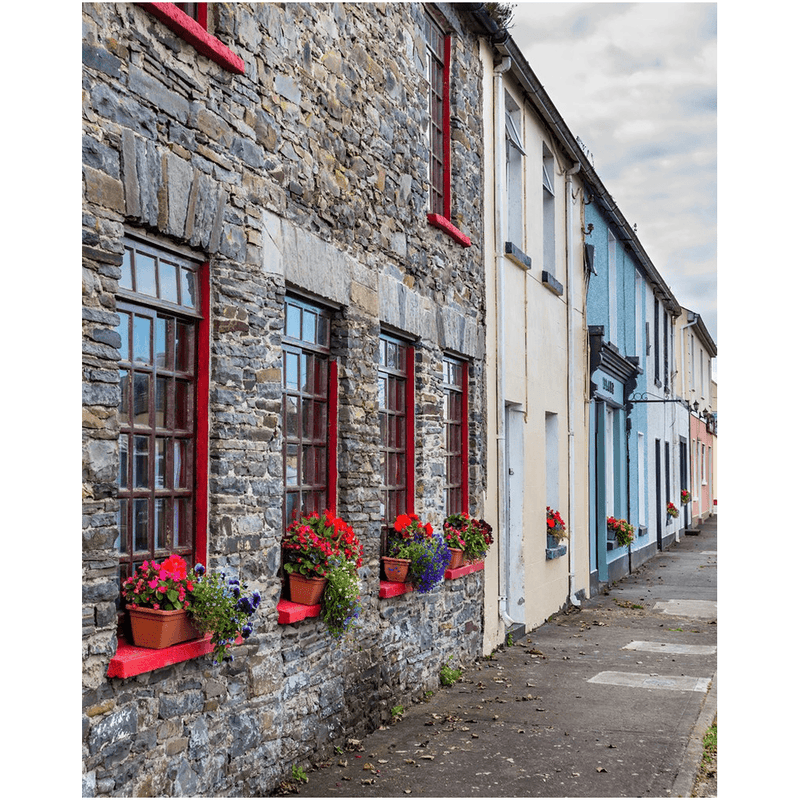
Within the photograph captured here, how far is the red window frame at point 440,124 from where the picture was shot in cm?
996

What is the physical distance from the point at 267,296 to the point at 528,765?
150 inches

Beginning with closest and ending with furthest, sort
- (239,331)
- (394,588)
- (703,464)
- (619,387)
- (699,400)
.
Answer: (239,331)
(394,588)
(619,387)
(699,400)
(703,464)


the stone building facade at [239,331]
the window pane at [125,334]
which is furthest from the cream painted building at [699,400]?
the window pane at [125,334]

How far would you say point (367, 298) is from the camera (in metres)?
8.02

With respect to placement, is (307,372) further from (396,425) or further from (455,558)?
(455,558)

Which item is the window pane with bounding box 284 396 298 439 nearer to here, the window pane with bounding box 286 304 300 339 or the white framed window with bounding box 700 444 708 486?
the window pane with bounding box 286 304 300 339

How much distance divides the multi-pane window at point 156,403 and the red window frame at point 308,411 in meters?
1.16

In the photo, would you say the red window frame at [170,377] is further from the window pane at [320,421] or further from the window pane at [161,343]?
the window pane at [320,421]

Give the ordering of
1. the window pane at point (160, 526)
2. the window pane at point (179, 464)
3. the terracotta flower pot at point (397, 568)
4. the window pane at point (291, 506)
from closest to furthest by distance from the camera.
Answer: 1. the window pane at point (160, 526)
2. the window pane at point (179, 464)
3. the window pane at point (291, 506)
4. the terracotta flower pot at point (397, 568)

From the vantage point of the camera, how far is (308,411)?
7406 millimetres

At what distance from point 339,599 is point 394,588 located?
5.11ft

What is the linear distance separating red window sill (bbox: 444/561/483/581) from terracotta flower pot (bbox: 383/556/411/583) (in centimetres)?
116

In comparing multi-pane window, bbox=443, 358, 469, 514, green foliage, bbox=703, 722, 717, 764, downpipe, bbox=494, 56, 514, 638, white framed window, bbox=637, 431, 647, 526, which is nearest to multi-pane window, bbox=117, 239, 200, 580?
green foliage, bbox=703, 722, 717, 764

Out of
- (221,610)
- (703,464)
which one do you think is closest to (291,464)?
(221,610)
